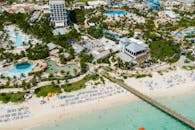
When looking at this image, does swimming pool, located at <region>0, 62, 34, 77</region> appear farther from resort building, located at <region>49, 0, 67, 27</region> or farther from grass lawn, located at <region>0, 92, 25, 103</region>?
resort building, located at <region>49, 0, 67, 27</region>

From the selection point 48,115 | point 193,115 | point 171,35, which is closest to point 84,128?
point 48,115

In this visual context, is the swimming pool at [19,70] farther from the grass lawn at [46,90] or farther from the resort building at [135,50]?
the resort building at [135,50]

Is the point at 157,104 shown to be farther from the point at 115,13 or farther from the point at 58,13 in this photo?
the point at 115,13

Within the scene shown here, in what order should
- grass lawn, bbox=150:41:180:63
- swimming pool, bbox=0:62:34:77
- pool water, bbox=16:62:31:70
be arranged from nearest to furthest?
swimming pool, bbox=0:62:34:77
pool water, bbox=16:62:31:70
grass lawn, bbox=150:41:180:63

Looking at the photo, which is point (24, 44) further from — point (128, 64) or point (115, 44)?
point (128, 64)

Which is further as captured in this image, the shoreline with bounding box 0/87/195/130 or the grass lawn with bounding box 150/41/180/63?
the grass lawn with bounding box 150/41/180/63

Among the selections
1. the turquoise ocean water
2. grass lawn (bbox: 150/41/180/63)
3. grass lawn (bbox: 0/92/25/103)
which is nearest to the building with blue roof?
grass lawn (bbox: 150/41/180/63)

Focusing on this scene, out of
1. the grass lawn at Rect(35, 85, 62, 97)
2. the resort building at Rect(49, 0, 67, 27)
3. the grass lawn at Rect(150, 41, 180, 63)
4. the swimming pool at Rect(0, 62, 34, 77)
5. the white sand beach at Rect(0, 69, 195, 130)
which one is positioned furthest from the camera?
the resort building at Rect(49, 0, 67, 27)
